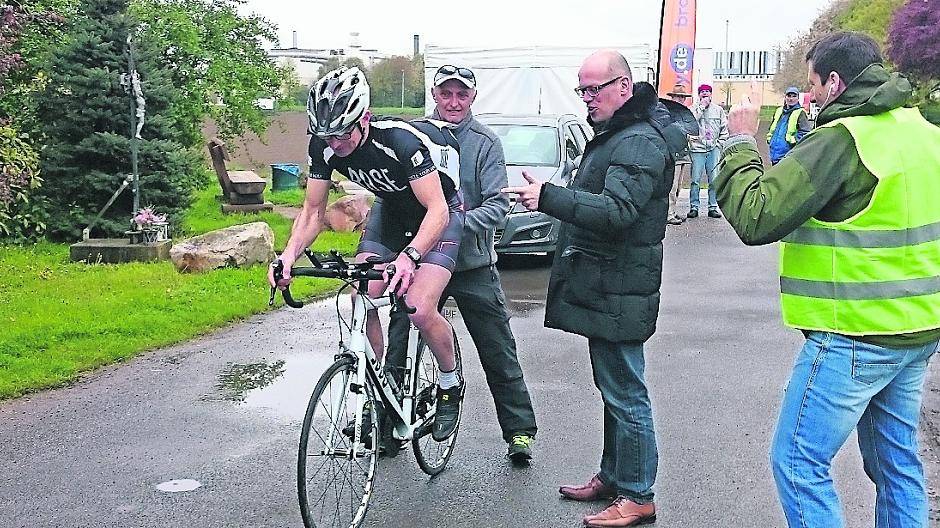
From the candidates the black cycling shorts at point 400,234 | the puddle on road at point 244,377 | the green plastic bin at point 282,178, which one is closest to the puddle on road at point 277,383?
the puddle on road at point 244,377

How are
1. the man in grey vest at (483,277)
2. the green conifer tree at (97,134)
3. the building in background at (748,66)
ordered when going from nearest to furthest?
the man in grey vest at (483,277) < the green conifer tree at (97,134) < the building in background at (748,66)

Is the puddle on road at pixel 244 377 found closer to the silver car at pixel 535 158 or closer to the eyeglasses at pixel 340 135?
the eyeglasses at pixel 340 135

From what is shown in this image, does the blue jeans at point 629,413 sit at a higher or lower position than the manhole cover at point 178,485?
higher

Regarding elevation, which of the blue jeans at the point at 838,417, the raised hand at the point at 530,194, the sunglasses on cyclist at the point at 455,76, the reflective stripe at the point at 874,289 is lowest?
the blue jeans at the point at 838,417

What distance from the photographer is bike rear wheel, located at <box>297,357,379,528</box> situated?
468cm

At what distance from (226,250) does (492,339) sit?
727 centimetres

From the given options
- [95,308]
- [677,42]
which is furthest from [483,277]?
[677,42]

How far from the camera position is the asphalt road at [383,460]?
210 inches

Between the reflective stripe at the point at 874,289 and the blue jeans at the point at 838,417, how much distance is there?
14 cm

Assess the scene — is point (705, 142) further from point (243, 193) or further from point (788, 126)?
point (243, 193)

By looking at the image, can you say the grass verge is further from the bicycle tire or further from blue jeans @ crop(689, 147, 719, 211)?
blue jeans @ crop(689, 147, 719, 211)

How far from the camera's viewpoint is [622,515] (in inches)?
203

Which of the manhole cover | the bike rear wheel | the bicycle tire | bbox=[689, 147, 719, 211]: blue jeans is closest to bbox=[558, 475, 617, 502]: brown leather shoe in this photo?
the bicycle tire

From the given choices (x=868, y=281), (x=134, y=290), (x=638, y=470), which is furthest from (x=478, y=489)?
(x=134, y=290)
